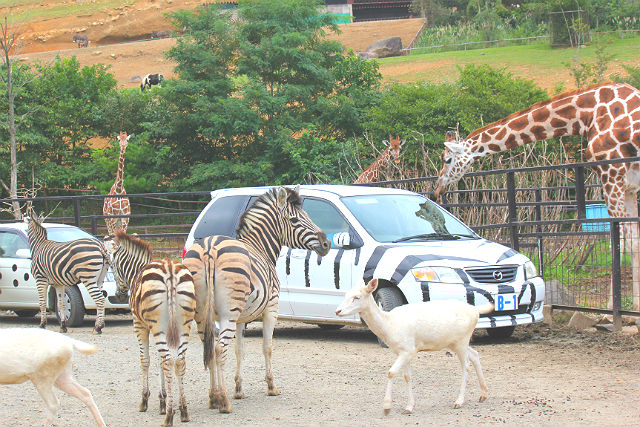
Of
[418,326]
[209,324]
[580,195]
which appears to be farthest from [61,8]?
[418,326]

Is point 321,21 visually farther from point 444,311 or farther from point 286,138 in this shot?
point 444,311

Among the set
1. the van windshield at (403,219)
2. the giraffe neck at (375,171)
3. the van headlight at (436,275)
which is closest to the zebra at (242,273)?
the van headlight at (436,275)

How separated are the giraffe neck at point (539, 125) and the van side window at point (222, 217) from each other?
417 cm

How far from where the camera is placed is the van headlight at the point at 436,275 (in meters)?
9.02

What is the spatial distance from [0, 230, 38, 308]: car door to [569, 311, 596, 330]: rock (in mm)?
8558

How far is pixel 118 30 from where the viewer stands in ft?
224

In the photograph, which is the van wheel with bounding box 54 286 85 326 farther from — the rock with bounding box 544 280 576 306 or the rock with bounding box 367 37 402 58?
the rock with bounding box 367 37 402 58

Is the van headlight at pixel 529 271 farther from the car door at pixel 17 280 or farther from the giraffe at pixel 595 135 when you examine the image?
the car door at pixel 17 280

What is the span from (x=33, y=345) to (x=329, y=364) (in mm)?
3855

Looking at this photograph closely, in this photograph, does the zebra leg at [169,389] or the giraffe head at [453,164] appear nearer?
the zebra leg at [169,389]

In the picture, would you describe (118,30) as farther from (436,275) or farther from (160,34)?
(436,275)

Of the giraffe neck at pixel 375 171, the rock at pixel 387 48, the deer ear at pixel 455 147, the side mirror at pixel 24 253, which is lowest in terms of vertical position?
the side mirror at pixel 24 253

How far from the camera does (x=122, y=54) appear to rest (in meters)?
58.5

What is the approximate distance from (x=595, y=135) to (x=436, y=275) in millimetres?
3766
